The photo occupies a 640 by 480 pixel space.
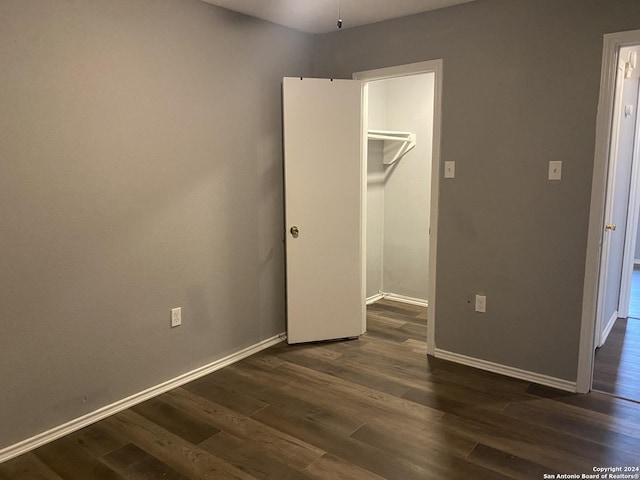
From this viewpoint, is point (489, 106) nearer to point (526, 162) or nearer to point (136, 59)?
point (526, 162)

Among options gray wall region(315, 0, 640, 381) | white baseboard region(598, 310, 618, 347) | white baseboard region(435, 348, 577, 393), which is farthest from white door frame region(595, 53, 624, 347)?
white baseboard region(435, 348, 577, 393)

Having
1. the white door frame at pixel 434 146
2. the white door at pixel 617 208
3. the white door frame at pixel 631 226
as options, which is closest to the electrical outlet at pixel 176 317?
the white door frame at pixel 434 146

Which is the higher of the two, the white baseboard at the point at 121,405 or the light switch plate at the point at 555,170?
the light switch plate at the point at 555,170

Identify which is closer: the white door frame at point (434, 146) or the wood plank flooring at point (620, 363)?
the wood plank flooring at point (620, 363)

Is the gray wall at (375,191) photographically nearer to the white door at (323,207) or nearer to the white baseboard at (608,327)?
the white door at (323,207)

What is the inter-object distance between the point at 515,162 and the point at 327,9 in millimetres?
1604

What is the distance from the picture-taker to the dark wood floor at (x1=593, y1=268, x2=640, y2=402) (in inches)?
114

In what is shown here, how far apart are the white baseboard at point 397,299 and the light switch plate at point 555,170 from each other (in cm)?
215

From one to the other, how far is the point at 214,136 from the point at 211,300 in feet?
3.65

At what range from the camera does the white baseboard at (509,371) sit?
2.90 meters

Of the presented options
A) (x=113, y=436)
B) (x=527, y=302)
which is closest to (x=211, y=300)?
(x=113, y=436)

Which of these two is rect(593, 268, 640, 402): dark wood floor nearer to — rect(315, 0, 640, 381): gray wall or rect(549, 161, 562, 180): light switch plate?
rect(315, 0, 640, 381): gray wall

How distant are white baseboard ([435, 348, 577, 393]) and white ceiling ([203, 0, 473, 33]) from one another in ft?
7.85

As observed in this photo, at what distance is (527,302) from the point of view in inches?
118
